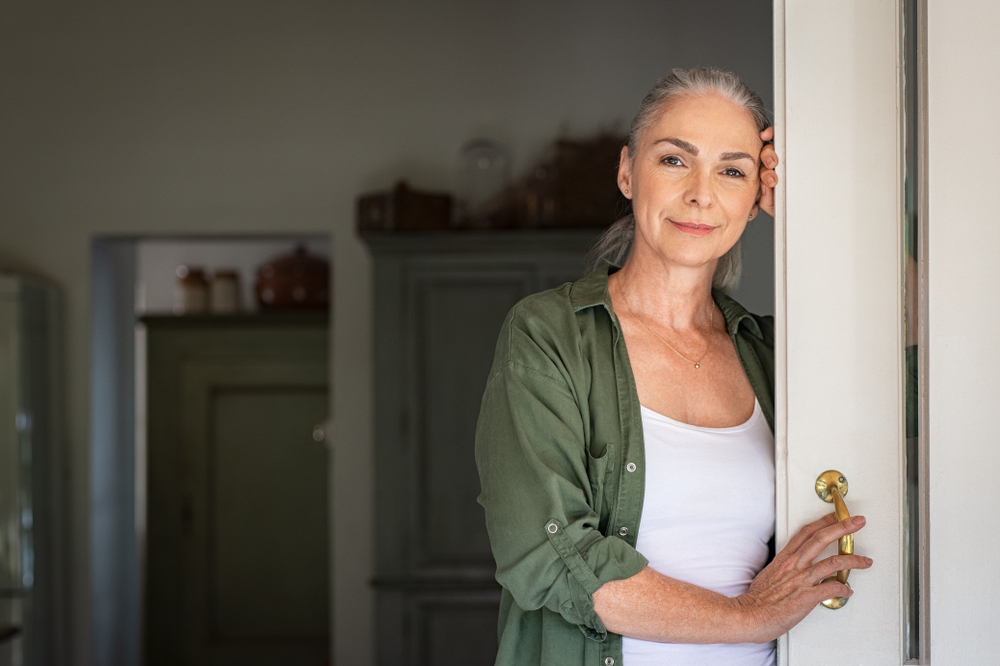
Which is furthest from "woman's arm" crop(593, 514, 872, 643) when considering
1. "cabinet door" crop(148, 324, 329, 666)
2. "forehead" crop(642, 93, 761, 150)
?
"cabinet door" crop(148, 324, 329, 666)

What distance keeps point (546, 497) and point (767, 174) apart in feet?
1.76

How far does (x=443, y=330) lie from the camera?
3141 mm

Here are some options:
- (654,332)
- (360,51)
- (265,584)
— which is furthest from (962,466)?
(265,584)

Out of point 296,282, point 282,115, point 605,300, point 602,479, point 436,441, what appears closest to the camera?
point 602,479

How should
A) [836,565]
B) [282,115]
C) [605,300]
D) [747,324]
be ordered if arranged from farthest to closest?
[282,115]
[747,324]
[605,300]
[836,565]

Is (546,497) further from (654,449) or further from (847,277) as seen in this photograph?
(847,277)

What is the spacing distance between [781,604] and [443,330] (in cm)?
215

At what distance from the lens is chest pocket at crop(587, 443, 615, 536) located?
1174 millimetres

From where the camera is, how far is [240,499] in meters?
4.39

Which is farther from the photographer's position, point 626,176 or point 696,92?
point 626,176

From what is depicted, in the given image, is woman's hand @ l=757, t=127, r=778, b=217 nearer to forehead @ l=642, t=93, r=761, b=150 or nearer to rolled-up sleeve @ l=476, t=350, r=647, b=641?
forehead @ l=642, t=93, r=761, b=150

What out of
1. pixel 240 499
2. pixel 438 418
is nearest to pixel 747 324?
pixel 438 418

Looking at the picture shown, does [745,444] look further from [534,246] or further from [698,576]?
[534,246]

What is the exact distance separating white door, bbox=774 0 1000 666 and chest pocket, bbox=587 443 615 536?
0.22 m
